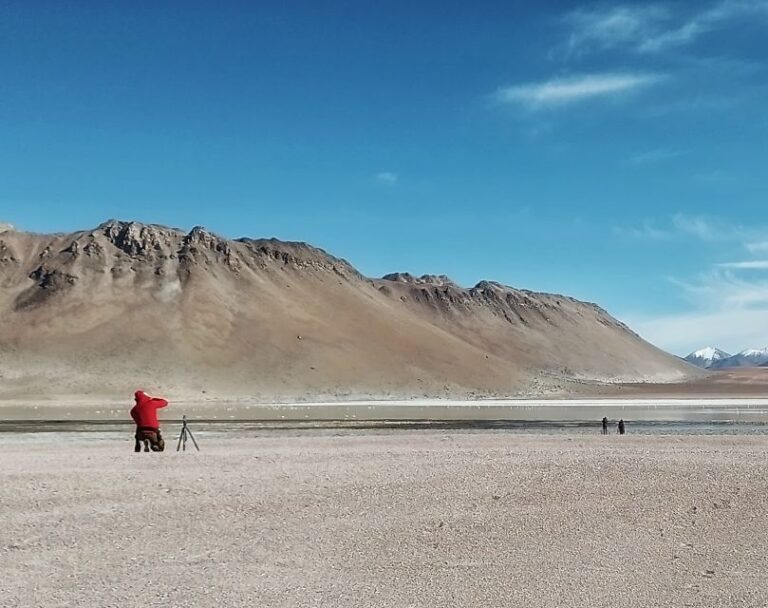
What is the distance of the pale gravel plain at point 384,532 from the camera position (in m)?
9.05

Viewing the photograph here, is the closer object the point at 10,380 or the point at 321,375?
the point at 10,380

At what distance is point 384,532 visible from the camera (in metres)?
11.8

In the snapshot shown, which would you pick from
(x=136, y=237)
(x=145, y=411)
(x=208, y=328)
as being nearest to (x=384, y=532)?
(x=145, y=411)

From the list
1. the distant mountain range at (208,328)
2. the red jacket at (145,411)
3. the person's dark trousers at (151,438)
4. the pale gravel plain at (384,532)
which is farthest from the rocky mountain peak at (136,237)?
the pale gravel plain at (384,532)

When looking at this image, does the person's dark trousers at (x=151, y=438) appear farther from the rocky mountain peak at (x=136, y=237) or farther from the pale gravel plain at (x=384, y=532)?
the rocky mountain peak at (x=136, y=237)

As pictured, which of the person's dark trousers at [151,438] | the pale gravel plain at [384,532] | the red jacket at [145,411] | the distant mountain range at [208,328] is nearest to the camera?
the pale gravel plain at [384,532]

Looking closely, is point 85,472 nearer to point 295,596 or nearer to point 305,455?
point 305,455

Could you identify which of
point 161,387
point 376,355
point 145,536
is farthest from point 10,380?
point 145,536

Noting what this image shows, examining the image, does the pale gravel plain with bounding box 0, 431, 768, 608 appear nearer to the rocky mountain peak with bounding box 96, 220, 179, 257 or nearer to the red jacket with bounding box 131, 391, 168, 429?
the red jacket with bounding box 131, 391, 168, 429

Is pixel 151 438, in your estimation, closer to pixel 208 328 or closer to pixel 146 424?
pixel 146 424

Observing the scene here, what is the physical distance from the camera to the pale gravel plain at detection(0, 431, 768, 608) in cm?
905

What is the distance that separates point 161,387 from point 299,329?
81.1ft

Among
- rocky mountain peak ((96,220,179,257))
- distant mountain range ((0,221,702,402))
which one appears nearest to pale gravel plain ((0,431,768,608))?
distant mountain range ((0,221,702,402))

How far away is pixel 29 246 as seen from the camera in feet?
403
